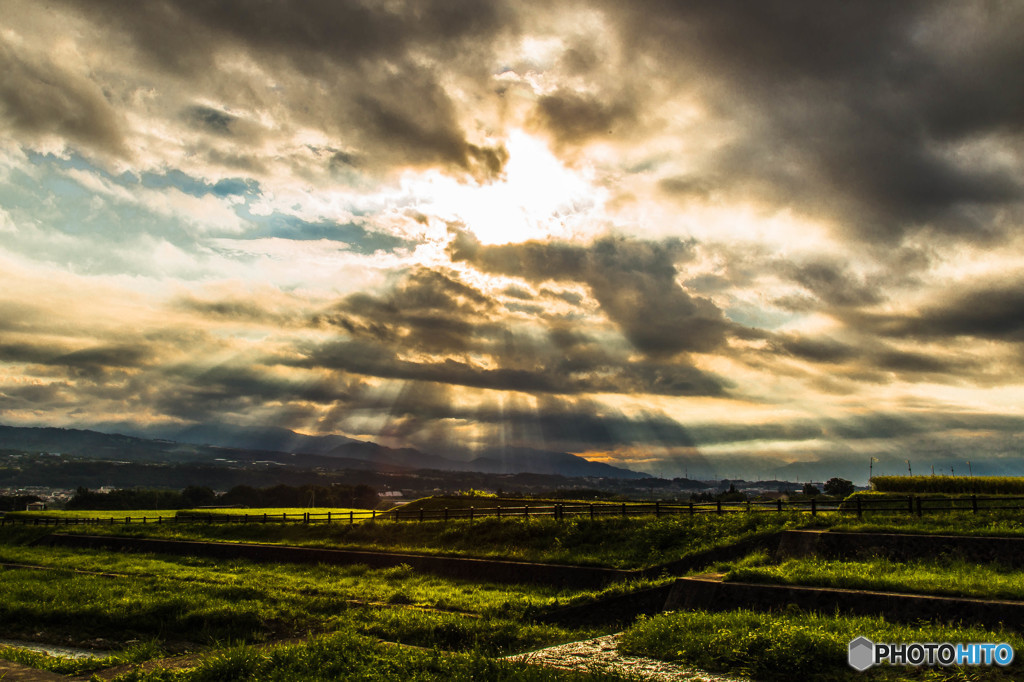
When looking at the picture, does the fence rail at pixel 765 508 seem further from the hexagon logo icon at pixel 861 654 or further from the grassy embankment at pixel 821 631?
the hexagon logo icon at pixel 861 654

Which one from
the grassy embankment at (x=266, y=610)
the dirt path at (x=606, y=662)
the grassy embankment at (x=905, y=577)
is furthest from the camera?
the grassy embankment at (x=266, y=610)

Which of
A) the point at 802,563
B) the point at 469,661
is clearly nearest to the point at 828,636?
the point at 469,661

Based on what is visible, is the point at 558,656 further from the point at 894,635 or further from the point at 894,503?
the point at 894,503

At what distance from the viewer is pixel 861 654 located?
34.1ft

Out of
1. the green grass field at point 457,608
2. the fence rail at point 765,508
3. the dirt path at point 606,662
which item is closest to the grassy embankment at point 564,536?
the green grass field at point 457,608

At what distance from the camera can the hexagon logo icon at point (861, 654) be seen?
33.1 feet

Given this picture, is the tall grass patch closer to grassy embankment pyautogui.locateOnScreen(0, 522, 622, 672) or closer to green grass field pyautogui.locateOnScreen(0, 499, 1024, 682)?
green grass field pyautogui.locateOnScreen(0, 499, 1024, 682)

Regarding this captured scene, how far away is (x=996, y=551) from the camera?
20.5 m

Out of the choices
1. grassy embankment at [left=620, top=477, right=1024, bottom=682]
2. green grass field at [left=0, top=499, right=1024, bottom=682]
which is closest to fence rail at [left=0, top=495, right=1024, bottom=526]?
green grass field at [left=0, top=499, right=1024, bottom=682]

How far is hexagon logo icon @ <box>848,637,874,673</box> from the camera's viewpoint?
10086 mm

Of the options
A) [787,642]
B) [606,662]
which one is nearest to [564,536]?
[606,662]

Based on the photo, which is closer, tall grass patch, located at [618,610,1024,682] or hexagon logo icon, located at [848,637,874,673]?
tall grass patch, located at [618,610,1024,682]

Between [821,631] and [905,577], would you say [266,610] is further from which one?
[905,577]

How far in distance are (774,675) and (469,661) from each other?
18.0 feet
